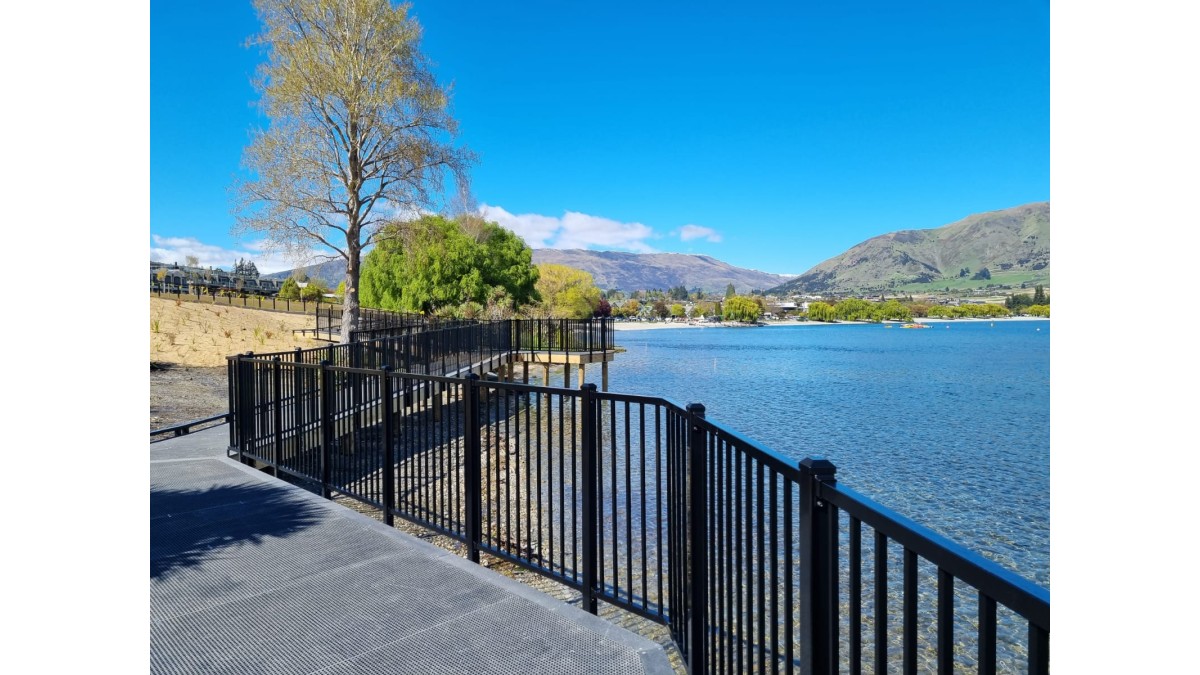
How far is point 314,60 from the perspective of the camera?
2033 centimetres

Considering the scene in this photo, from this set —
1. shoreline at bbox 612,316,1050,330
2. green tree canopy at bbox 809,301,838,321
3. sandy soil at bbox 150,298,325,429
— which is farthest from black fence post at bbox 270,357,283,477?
green tree canopy at bbox 809,301,838,321

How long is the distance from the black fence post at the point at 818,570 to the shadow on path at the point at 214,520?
3943 millimetres

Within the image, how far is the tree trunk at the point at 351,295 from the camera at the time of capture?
69.1 ft

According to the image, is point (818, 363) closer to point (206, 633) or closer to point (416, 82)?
point (416, 82)

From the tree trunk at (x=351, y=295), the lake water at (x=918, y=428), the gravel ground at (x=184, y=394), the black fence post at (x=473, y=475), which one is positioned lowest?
the lake water at (x=918, y=428)

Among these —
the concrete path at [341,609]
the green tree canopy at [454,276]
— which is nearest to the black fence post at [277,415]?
the concrete path at [341,609]

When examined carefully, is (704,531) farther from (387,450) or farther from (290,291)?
(290,291)

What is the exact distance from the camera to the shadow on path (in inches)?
171

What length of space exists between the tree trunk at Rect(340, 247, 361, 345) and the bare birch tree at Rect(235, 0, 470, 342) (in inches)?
1.4

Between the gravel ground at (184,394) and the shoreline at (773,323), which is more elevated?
the shoreline at (773,323)

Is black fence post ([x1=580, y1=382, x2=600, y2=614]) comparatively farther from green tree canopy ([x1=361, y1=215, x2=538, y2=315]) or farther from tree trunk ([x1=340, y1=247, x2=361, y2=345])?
green tree canopy ([x1=361, y1=215, x2=538, y2=315])

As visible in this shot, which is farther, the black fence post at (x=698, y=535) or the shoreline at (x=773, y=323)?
the shoreline at (x=773, y=323)

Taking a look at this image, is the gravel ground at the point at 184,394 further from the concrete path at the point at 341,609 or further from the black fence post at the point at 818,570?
the black fence post at the point at 818,570
